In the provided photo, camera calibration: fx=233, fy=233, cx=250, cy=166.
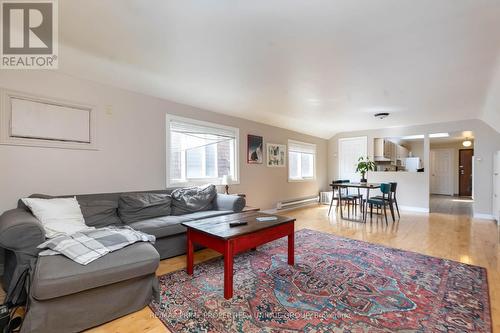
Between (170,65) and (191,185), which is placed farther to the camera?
(191,185)

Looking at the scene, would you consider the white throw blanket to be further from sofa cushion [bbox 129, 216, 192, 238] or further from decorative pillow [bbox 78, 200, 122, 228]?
decorative pillow [bbox 78, 200, 122, 228]

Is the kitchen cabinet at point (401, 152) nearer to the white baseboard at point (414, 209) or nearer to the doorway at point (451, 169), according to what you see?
the doorway at point (451, 169)

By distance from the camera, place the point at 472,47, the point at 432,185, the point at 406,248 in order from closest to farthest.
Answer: the point at 472,47, the point at 406,248, the point at 432,185

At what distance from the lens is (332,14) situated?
191 centimetres

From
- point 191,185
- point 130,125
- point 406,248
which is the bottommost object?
point 406,248

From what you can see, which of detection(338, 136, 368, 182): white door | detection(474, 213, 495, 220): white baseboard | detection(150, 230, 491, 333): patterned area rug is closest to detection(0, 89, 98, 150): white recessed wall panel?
detection(150, 230, 491, 333): patterned area rug

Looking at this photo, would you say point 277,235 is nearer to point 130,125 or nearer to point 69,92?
point 130,125

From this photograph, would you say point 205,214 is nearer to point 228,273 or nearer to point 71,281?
point 228,273

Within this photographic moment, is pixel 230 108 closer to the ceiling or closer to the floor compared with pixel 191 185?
closer to the ceiling

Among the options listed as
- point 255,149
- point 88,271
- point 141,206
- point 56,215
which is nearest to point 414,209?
point 255,149

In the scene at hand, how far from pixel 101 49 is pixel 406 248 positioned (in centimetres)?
462

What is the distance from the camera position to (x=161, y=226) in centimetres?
279

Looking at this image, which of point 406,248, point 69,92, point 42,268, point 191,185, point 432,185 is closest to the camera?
point 42,268

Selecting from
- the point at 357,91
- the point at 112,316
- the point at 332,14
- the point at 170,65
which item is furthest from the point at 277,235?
the point at 357,91
